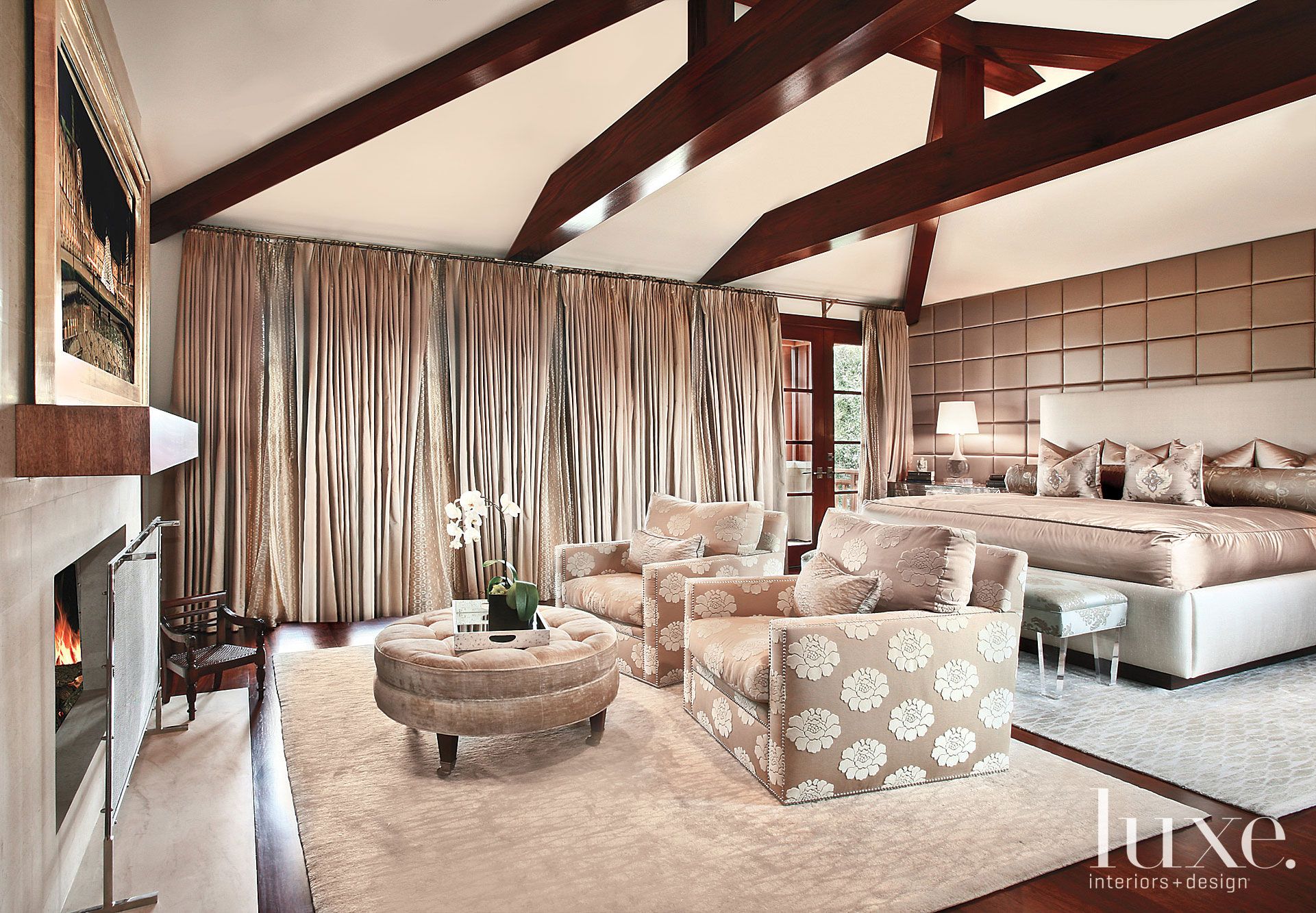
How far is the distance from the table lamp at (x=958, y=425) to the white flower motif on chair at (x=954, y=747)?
173 inches

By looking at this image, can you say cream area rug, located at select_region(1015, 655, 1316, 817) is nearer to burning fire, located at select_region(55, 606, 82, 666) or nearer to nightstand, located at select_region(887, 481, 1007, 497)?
nightstand, located at select_region(887, 481, 1007, 497)

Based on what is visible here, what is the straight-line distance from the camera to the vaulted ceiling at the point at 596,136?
9.96 feet

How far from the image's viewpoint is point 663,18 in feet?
12.8

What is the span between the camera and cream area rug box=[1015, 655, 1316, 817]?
2604 millimetres

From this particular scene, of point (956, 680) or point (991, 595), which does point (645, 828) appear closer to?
point (956, 680)

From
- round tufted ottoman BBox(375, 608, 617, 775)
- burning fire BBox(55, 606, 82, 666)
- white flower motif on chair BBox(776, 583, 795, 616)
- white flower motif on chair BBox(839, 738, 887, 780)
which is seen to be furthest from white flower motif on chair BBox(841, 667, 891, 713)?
burning fire BBox(55, 606, 82, 666)

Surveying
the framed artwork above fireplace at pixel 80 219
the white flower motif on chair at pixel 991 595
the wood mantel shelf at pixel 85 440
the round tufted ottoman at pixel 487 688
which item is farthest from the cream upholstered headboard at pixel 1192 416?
the framed artwork above fireplace at pixel 80 219

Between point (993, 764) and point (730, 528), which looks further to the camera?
point (730, 528)

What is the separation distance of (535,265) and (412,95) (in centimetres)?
226

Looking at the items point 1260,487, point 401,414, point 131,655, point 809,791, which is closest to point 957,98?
point 1260,487

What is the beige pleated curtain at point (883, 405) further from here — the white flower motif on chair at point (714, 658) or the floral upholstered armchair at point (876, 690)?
the white flower motif on chair at point (714, 658)

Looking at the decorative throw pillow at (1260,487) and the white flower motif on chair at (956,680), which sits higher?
the decorative throw pillow at (1260,487)

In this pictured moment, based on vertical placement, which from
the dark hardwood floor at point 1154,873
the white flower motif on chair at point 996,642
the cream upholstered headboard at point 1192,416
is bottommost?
the dark hardwood floor at point 1154,873

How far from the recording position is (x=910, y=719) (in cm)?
252
